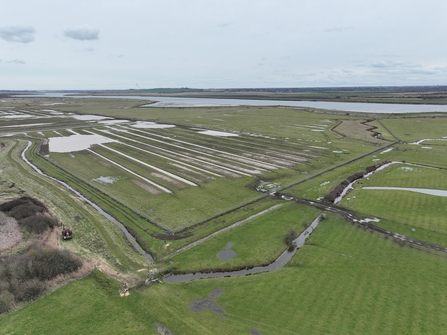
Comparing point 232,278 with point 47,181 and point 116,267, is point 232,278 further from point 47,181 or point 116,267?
point 47,181

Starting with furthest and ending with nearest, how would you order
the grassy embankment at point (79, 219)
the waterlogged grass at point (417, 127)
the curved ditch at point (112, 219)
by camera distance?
the waterlogged grass at point (417, 127) < the curved ditch at point (112, 219) < the grassy embankment at point (79, 219)

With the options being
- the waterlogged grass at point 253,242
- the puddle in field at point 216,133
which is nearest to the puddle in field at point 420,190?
the waterlogged grass at point 253,242

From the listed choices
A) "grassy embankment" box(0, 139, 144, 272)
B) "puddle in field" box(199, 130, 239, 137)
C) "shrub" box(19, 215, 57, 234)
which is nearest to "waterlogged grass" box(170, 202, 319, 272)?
"grassy embankment" box(0, 139, 144, 272)

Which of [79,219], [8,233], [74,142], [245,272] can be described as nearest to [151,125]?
[74,142]

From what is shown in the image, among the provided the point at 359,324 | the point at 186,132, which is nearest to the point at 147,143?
the point at 186,132

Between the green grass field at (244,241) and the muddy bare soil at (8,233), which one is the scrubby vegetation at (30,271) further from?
the muddy bare soil at (8,233)

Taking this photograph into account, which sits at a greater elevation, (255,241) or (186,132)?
(186,132)

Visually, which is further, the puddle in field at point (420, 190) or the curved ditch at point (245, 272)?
the puddle in field at point (420, 190)

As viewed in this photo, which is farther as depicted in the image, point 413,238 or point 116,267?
point 413,238
